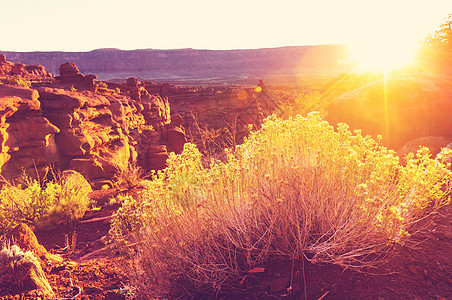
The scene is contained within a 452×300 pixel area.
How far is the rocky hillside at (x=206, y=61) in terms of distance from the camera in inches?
4313

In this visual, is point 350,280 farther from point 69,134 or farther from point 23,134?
point 69,134

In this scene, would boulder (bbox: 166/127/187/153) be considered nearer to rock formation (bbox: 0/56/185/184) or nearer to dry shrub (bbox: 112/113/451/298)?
rock formation (bbox: 0/56/185/184)

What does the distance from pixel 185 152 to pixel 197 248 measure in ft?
4.30

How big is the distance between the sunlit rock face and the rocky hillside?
338ft

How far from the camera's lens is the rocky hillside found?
109562 millimetres

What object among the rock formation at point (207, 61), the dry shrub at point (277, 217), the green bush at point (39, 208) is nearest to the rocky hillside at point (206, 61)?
the rock formation at point (207, 61)

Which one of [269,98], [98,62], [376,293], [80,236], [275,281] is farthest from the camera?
[98,62]

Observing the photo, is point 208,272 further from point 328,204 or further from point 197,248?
point 328,204

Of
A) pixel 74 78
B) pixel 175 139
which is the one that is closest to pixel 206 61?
pixel 175 139

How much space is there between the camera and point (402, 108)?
19.4 ft

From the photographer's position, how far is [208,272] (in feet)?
7.63

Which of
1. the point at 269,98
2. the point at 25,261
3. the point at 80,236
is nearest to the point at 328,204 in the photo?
the point at 25,261

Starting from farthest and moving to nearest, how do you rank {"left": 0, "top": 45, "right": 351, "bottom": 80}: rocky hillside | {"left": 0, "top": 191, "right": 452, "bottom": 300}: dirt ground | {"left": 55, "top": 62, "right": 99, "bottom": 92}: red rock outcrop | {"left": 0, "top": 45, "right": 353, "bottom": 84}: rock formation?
{"left": 0, "top": 45, "right": 353, "bottom": 84}: rock formation
{"left": 0, "top": 45, "right": 351, "bottom": 80}: rocky hillside
{"left": 55, "top": 62, "right": 99, "bottom": 92}: red rock outcrop
{"left": 0, "top": 191, "right": 452, "bottom": 300}: dirt ground

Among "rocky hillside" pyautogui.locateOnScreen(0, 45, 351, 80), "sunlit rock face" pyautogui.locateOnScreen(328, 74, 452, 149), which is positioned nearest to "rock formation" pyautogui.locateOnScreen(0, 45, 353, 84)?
"rocky hillside" pyautogui.locateOnScreen(0, 45, 351, 80)
